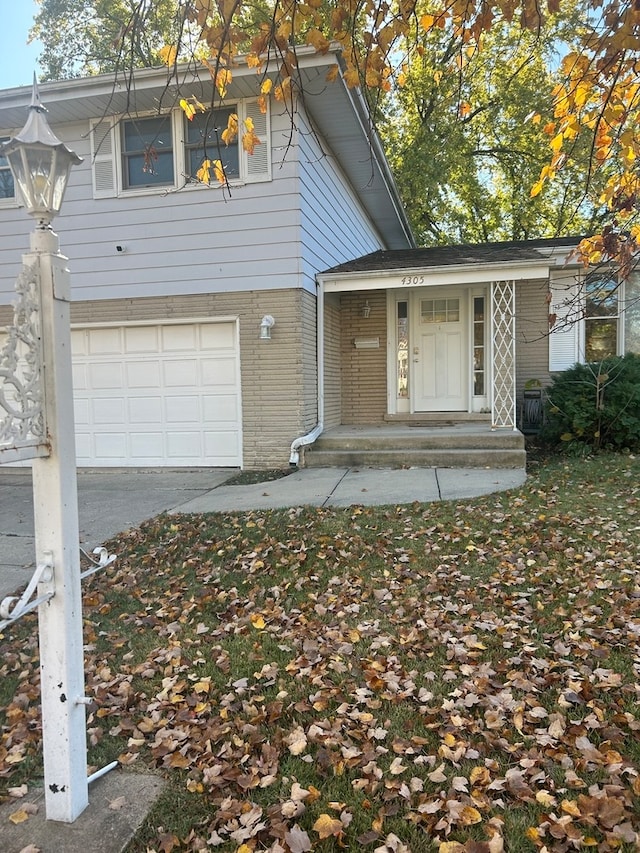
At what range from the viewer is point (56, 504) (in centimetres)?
223

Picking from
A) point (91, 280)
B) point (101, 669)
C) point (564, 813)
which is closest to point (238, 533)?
point (101, 669)

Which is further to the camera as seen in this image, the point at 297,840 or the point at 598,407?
the point at 598,407

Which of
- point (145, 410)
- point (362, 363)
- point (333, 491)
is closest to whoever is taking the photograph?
point (333, 491)

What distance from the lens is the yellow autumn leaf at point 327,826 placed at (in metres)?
2.21

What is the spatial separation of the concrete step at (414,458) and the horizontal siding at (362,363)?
245cm

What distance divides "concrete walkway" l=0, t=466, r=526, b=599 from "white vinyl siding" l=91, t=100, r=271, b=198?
4253mm

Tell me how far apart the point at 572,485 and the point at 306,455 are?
367 centimetres

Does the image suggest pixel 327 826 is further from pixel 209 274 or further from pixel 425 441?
pixel 209 274

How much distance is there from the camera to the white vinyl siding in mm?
8734

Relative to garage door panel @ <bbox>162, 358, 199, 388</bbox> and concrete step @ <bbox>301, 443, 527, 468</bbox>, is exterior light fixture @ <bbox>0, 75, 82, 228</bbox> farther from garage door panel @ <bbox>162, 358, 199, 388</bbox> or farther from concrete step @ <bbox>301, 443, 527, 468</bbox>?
garage door panel @ <bbox>162, 358, 199, 388</bbox>

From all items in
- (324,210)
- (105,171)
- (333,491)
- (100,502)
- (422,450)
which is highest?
(105,171)

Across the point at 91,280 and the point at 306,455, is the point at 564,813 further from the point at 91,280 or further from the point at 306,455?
the point at 91,280

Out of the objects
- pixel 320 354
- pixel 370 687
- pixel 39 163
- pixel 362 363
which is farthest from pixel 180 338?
pixel 39 163

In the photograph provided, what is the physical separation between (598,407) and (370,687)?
25.6ft
